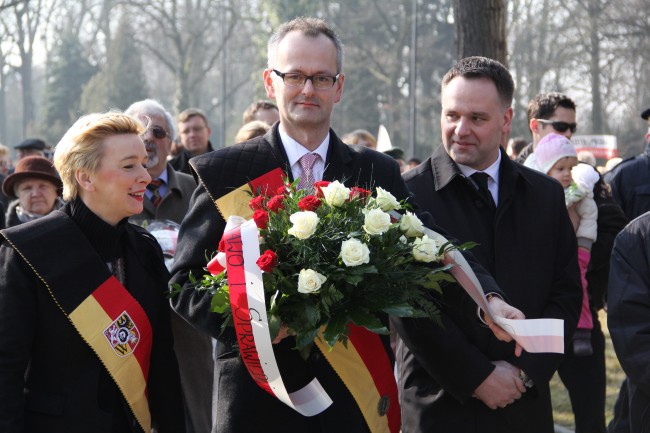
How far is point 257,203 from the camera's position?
2.97 metres

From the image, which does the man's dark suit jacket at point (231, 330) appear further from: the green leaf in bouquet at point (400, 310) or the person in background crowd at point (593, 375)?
the person in background crowd at point (593, 375)

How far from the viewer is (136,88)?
46.9 metres

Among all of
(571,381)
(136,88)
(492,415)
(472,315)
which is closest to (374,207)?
(472,315)

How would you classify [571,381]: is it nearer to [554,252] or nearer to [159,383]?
[554,252]

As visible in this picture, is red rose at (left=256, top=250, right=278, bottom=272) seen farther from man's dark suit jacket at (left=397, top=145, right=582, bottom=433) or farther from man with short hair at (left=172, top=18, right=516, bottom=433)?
man's dark suit jacket at (left=397, top=145, right=582, bottom=433)

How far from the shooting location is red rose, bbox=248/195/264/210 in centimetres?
297

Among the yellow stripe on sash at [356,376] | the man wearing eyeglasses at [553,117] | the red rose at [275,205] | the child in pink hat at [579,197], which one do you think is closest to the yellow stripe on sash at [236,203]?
the red rose at [275,205]

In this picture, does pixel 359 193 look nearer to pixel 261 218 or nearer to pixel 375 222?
pixel 375 222

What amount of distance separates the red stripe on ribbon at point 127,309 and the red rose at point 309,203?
0.96 meters

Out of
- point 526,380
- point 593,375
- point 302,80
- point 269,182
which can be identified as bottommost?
point 593,375

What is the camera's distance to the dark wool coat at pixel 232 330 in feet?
10.2

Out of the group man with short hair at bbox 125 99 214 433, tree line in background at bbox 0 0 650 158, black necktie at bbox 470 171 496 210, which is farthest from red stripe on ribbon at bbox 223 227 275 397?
tree line in background at bbox 0 0 650 158

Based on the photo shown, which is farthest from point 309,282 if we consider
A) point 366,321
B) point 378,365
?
point 378,365

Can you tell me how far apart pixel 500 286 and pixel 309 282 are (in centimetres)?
137
